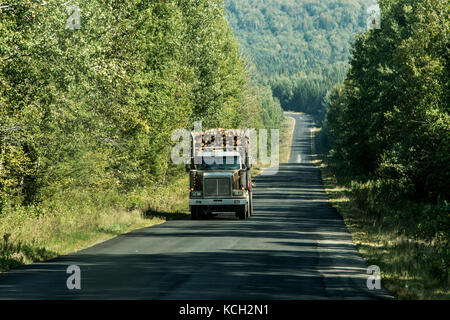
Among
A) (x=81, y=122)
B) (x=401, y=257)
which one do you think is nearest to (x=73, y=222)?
(x=81, y=122)

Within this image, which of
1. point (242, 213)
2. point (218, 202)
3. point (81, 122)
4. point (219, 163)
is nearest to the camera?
point (81, 122)

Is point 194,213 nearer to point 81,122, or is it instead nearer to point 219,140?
point 219,140

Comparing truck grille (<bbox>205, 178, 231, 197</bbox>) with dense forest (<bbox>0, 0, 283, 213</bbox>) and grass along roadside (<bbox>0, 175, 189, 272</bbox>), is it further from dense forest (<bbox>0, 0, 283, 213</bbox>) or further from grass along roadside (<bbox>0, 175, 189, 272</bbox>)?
dense forest (<bbox>0, 0, 283, 213</bbox>)

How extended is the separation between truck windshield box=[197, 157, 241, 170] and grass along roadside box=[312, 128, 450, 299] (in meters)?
5.88

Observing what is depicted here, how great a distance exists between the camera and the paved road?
11543 mm

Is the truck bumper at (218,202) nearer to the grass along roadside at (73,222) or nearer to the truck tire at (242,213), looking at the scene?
the truck tire at (242,213)

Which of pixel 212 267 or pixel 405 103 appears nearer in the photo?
pixel 212 267

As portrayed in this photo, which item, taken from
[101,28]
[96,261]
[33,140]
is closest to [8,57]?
[33,140]

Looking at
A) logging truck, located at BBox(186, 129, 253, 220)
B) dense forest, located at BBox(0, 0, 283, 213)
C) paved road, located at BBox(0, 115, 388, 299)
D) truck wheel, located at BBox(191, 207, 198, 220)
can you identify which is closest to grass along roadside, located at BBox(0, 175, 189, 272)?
dense forest, located at BBox(0, 0, 283, 213)

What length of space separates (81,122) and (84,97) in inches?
46.6

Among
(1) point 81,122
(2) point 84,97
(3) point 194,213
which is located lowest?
(3) point 194,213

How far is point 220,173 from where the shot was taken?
3009 cm

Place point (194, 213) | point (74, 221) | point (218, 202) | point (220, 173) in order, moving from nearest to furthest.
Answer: point (74, 221), point (218, 202), point (220, 173), point (194, 213)

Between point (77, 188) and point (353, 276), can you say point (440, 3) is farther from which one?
point (353, 276)
